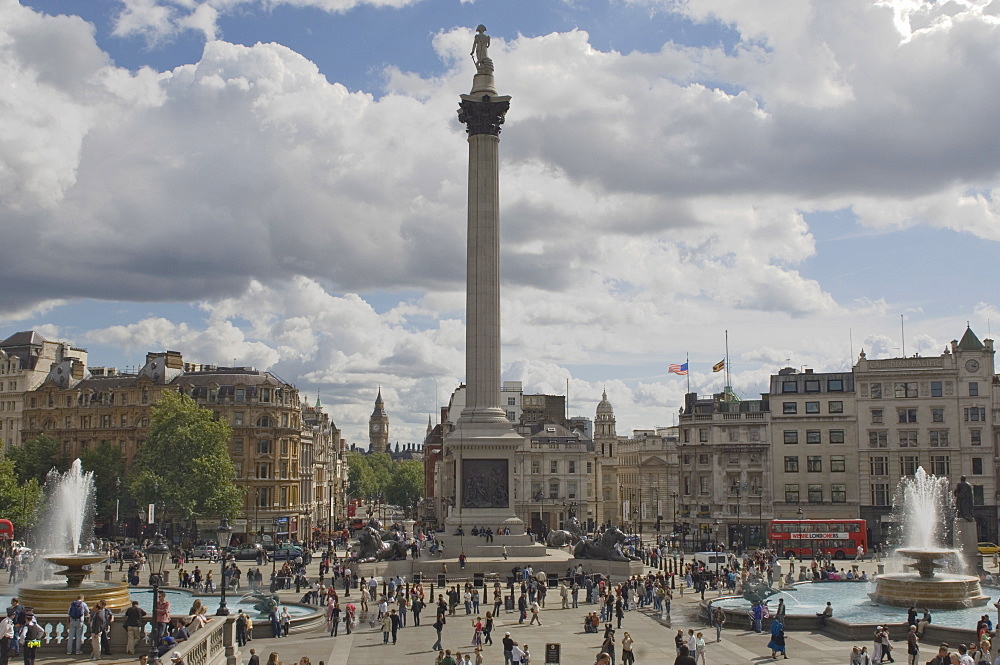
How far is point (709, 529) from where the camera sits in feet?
309

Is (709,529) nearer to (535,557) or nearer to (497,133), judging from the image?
(535,557)

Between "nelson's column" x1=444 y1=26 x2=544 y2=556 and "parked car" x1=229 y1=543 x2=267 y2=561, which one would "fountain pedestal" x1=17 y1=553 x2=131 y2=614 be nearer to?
"nelson's column" x1=444 y1=26 x2=544 y2=556

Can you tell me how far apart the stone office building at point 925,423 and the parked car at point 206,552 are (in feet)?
183

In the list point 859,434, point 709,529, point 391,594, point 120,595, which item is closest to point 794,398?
point 859,434

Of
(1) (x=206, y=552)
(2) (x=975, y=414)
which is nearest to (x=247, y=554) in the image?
(1) (x=206, y=552)

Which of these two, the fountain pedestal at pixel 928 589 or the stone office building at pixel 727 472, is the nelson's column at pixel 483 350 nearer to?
the fountain pedestal at pixel 928 589

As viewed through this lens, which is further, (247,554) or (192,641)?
(247,554)

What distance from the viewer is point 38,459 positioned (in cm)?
9231

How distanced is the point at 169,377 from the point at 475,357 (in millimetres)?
41568

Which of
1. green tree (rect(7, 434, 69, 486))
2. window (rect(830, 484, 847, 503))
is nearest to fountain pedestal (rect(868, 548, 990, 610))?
window (rect(830, 484, 847, 503))

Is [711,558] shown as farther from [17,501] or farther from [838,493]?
[17,501]

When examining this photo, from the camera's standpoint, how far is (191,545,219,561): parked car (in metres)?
72.0

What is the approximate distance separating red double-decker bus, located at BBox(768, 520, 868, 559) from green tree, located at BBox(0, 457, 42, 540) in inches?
2202

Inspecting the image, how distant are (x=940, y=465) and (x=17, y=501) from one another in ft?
251
